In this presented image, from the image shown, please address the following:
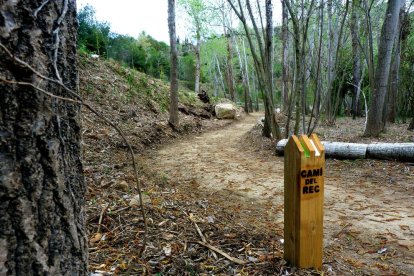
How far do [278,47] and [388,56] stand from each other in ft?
89.8

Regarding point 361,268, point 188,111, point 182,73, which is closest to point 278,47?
point 182,73

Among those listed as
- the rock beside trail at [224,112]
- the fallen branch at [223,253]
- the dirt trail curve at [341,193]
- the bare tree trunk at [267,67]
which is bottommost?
the dirt trail curve at [341,193]

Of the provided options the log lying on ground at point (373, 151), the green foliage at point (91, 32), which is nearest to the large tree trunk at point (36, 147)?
the log lying on ground at point (373, 151)

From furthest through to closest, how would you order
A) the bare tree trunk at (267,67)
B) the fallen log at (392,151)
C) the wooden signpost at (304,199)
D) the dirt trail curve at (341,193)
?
the bare tree trunk at (267,67), the fallen log at (392,151), the dirt trail curve at (341,193), the wooden signpost at (304,199)

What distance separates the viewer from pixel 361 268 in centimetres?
256

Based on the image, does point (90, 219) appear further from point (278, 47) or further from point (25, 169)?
point (278, 47)

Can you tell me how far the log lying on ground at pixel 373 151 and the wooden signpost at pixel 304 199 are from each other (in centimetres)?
459

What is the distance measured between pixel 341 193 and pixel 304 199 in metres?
2.89

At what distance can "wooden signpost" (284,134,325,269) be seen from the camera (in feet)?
6.91

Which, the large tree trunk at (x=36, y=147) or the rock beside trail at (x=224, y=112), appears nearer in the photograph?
the large tree trunk at (x=36, y=147)

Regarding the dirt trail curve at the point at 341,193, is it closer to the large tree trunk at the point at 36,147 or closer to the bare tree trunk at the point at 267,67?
the bare tree trunk at the point at 267,67

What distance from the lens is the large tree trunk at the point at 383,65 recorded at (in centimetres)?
775

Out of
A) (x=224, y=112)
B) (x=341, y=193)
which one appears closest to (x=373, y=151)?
(x=341, y=193)

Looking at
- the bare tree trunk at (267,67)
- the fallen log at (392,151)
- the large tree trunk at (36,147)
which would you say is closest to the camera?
the large tree trunk at (36,147)
